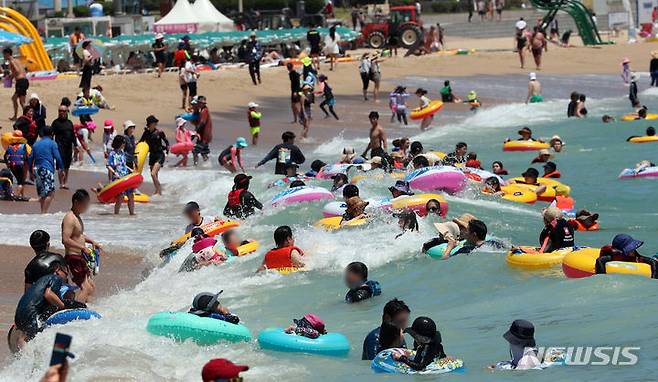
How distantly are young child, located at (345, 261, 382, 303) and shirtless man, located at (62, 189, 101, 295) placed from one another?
2.44 m

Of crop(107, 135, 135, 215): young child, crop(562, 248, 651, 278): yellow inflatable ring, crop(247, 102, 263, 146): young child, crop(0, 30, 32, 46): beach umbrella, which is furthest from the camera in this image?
crop(0, 30, 32, 46): beach umbrella

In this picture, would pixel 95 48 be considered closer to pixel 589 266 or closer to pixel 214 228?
pixel 214 228

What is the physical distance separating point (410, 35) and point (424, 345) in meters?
37.7

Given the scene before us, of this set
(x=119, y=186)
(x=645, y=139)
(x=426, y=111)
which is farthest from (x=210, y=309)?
(x=426, y=111)

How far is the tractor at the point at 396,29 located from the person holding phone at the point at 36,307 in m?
36.3

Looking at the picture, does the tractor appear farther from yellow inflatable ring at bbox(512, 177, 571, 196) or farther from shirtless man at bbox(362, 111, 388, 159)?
yellow inflatable ring at bbox(512, 177, 571, 196)

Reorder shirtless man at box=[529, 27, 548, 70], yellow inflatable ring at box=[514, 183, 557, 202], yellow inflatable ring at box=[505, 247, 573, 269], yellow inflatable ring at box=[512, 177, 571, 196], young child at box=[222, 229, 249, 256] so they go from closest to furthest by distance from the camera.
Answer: yellow inflatable ring at box=[505, 247, 573, 269], young child at box=[222, 229, 249, 256], yellow inflatable ring at box=[514, 183, 557, 202], yellow inflatable ring at box=[512, 177, 571, 196], shirtless man at box=[529, 27, 548, 70]

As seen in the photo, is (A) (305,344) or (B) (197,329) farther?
(B) (197,329)

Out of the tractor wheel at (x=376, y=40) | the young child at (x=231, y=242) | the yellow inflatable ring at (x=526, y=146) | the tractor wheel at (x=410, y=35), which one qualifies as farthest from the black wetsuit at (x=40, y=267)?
the tractor wheel at (x=376, y=40)

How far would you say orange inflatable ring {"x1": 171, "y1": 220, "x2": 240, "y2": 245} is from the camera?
46.1 feet

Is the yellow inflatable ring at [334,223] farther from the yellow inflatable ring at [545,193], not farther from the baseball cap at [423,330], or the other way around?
the baseball cap at [423,330]

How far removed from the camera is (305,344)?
9594 millimetres

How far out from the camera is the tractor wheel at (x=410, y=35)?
149ft

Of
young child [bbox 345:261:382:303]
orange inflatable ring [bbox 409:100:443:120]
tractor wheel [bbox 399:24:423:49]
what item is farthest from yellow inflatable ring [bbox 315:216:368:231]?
tractor wheel [bbox 399:24:423:49]
